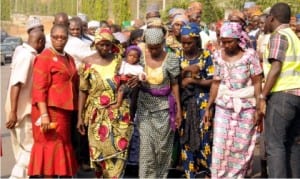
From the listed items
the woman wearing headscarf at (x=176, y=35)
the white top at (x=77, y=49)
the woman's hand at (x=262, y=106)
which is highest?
the woman wearing headscarf at (x=176, y=35)

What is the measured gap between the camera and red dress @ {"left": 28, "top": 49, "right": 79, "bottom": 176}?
634 centimetres

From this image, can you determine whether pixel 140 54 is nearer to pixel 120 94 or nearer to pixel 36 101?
pixel 120 94

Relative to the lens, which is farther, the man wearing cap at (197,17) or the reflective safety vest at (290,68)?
the man wearing cap at (197,17)

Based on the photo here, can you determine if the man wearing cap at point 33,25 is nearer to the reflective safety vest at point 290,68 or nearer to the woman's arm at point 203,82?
the woman's arm at point 203,82

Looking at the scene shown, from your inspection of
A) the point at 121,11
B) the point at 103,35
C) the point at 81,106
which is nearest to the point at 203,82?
the point at 103,35

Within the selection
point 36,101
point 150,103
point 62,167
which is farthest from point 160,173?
point 36,101

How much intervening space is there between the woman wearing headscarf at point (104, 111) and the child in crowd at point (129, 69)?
54 mm

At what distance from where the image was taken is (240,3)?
67.5 feet

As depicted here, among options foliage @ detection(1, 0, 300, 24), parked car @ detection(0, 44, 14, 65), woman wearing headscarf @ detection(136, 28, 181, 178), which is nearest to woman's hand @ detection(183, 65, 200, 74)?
woman wearing headscarf @ detection(136, 28, 181, 178)

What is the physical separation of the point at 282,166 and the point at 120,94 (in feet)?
5.95

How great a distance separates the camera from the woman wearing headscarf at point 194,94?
7137 mm

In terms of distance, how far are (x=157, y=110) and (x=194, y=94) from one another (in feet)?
1.60

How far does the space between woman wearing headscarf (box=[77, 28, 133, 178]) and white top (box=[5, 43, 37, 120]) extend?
527mm

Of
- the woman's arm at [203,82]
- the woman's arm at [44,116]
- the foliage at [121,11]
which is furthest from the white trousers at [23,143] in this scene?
the foliage at [121,11]
